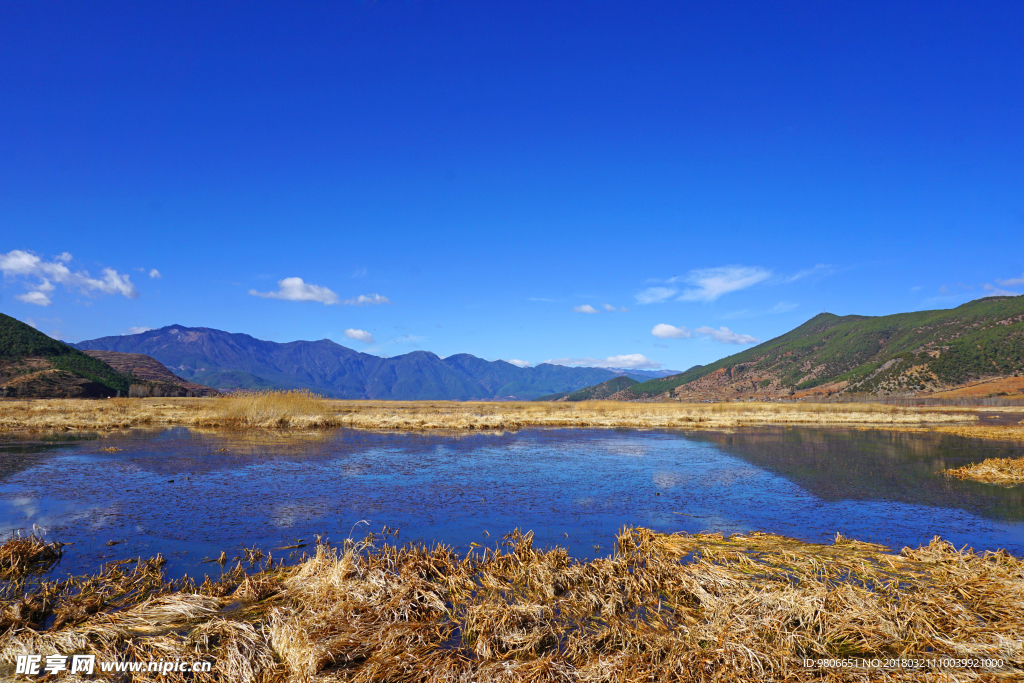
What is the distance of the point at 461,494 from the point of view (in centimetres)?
1747

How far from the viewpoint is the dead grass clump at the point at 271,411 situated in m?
40.0

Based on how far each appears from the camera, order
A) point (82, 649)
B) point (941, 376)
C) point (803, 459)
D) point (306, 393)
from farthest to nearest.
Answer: point (941, 376) < point (306, 393) < point (803, 459) < point (82, 649)

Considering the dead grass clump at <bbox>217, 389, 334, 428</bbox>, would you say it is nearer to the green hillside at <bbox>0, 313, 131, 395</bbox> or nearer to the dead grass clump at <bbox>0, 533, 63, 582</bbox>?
the dead grass clump at <bbox>0, 533, 63, 582</bbox>

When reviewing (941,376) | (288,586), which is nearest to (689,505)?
(288,586)

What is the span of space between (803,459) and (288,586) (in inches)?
1019

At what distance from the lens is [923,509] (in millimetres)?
15828

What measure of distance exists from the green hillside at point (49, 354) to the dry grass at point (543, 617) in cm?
12194

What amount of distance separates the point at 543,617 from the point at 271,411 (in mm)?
37795

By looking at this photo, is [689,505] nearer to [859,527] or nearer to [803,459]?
[859,527]

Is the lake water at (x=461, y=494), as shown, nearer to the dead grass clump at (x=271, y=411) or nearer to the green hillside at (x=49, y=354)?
the dead grass clump at (x=271, y=411)

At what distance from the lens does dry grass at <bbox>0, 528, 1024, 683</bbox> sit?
6207mm

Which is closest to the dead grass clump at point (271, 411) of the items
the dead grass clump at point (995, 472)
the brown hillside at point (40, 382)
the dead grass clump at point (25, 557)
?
the dead grass clump at point (25, 557)

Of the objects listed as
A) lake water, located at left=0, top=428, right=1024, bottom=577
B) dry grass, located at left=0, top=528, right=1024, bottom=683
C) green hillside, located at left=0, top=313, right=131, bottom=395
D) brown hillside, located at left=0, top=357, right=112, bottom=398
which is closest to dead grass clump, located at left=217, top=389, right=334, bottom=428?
lake water, located at left=0, top=428, right=1024, bottom=577

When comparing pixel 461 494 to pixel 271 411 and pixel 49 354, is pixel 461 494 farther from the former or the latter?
pixel 49 354
